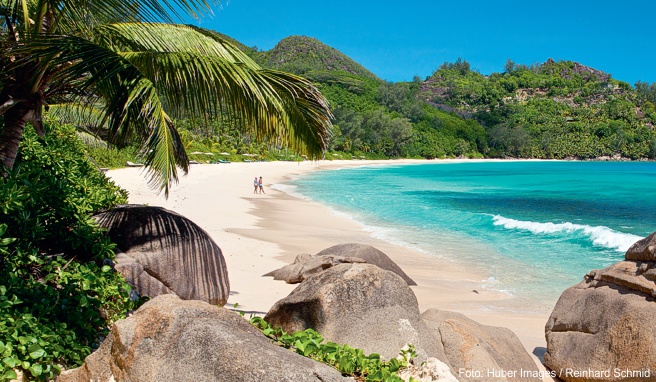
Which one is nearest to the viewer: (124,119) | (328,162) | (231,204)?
(124,119)

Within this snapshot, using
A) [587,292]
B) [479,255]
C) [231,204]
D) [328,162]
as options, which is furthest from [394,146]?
[587,292]

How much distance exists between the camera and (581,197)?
32.4 meters

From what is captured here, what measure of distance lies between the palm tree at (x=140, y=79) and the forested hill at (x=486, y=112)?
248 feet

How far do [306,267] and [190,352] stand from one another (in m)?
5.95

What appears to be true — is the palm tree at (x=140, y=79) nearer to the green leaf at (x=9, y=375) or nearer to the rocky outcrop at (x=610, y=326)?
the green leaf at (x=9, y=375)

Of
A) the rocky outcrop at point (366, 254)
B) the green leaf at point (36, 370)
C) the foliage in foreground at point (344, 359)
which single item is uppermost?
the foliage in foreground at point (344, 359)

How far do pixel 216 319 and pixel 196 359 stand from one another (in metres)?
0.24

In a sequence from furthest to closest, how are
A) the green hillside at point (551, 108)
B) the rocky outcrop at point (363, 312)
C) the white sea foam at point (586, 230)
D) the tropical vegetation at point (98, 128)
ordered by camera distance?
the green hillside at point (551, 108)
the white sea foam at point (586, 230)
the rocky outcrop at point (363, 312)
the tropical vegetation at point (98, 128)

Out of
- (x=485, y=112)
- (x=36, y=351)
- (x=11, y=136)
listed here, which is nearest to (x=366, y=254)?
(x=11, y=136)

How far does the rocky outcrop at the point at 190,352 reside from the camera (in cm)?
236

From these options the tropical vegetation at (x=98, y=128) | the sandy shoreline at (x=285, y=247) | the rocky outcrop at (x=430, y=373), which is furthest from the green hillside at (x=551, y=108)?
the rocky outcrop at (x=430, y=373)

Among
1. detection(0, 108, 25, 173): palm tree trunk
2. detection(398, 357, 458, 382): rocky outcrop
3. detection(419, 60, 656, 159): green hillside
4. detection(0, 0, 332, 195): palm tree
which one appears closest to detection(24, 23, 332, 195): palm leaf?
detection(0, 0, 332, 195): palm tree

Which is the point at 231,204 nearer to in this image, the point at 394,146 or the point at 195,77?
the point at 195,77

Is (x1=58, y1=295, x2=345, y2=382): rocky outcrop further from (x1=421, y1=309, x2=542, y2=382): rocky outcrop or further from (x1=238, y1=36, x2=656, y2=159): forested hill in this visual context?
(x1=238, y1=36, x2=656, y2=159): forested hill
